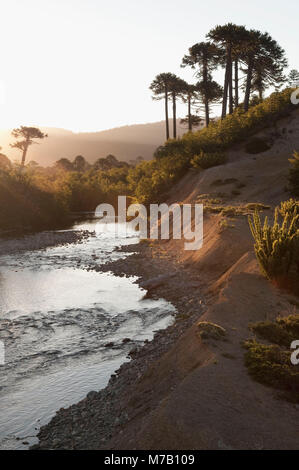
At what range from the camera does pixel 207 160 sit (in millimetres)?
32281

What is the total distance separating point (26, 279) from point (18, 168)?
23.5m

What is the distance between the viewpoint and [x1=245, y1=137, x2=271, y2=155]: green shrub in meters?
33.3

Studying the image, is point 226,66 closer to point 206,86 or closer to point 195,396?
point 206,86

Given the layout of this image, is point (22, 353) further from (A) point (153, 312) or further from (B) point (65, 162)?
(B) point (65, 162)

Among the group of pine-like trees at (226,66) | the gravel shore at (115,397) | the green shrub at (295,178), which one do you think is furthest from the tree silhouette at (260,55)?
the gravel shore at (115,397)

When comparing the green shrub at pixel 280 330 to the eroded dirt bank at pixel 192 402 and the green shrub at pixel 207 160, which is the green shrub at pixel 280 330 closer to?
the eroded dirt bank at pixel 192 402

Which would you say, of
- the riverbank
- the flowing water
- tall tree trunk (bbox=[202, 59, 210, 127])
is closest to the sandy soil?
the flowing water

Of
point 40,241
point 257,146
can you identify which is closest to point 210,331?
point 40,241

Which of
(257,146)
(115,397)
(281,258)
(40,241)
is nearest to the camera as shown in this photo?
(115,397)

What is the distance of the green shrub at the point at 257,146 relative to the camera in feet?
109

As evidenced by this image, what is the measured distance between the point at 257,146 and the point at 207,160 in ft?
16.7

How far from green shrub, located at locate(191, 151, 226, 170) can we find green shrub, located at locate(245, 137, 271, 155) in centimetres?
281

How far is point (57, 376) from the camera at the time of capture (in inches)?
361

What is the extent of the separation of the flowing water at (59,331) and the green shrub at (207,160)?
15.0 meters
